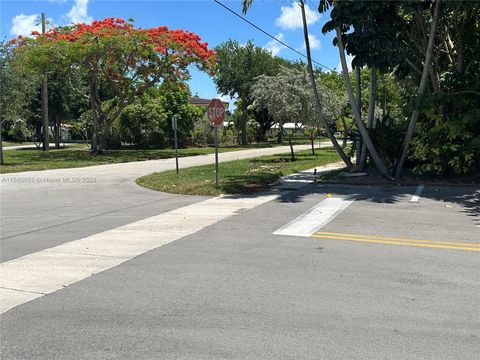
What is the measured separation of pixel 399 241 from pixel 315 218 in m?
2.25

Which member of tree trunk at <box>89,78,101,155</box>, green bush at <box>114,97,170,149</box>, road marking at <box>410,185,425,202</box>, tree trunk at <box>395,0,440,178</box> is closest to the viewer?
road marking at <box>410,185,425,202</box>

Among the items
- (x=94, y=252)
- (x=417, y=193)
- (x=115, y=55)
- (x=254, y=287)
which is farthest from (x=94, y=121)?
(x=254, y=287)

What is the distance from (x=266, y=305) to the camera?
4672 mm

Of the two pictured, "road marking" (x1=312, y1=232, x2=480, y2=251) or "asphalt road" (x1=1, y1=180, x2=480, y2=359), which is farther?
"road marking" (x1=312, y1=232, x2=480, y2=251)

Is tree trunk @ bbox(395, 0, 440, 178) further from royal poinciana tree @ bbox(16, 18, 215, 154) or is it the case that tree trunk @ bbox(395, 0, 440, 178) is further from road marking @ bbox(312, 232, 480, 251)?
royal poinciana tree @ bbox(16, 18, 215, 154)

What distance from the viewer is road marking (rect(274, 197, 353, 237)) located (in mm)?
8133

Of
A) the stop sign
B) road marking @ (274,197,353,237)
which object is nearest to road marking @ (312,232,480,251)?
road marking @ (274,197,353,237)

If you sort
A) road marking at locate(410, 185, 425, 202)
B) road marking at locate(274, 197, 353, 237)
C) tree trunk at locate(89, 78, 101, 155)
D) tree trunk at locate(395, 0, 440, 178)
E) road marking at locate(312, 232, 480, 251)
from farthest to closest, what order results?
tree trunk at locate(89, 78, 101, 155) < tree trunk at locate(395, 0, 440, 178) < road marking at locate(410, 185, 425, 202) < road marking at locate(274, 197, 353, 237) < road marking at locate(312, 232, 480, 251)

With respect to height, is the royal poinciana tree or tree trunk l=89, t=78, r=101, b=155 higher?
the royal poinciana tree

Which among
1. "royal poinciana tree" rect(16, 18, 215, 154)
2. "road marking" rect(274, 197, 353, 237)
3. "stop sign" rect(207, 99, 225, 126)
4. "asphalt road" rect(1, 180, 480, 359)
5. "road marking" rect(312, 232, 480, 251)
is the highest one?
"royal poinciana tree" rect(16, 18, 215, 154)

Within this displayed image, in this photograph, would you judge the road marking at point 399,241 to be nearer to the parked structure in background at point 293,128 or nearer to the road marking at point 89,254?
the road marking at point 89,254

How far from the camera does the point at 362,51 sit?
587 inches

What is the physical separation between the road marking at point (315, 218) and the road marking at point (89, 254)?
1498mm

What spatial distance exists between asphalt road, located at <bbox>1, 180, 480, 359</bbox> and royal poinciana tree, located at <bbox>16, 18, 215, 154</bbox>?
23.2 metres
